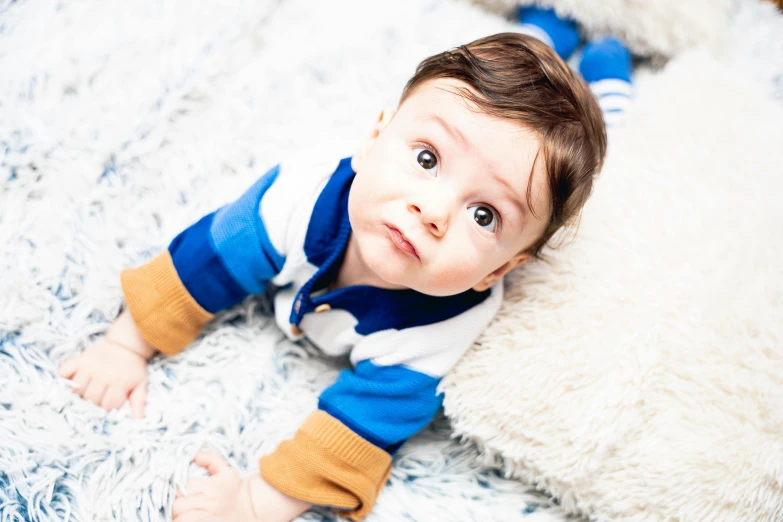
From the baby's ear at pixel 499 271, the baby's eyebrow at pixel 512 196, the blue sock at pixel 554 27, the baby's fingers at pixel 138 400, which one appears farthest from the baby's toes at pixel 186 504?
the blue sock at pixel 554 27

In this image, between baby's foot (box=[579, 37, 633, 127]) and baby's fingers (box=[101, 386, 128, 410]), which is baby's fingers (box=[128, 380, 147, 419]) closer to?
baby's fingers (box=[101, 386, 128, 410])

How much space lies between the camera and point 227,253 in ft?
3.26

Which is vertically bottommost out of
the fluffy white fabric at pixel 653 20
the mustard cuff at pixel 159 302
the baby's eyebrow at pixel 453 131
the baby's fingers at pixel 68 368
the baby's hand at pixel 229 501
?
the baby's hand at pixel 229 501

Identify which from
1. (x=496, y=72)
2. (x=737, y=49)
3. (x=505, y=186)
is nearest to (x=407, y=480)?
(x=505, y=186)

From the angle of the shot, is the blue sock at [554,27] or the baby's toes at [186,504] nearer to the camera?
the baby's toes at [186,504]

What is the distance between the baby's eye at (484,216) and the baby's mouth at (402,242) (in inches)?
3.6

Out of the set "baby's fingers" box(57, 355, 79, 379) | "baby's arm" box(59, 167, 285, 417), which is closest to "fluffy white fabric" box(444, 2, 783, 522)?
"baby's arm" box(59, 167, 285, 417)

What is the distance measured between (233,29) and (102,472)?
0.85 meters

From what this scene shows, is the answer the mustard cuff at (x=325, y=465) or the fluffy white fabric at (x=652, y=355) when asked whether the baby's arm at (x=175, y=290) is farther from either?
the fluffy white fabric at (x=652, y=355)

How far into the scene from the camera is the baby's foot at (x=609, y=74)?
131 cm

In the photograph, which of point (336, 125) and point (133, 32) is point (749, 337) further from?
point (133, 32)

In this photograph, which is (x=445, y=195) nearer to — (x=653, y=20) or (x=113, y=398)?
(x=113, y=398)

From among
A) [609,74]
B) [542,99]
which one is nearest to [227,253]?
[542,99]

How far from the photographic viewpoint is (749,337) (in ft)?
3.17
